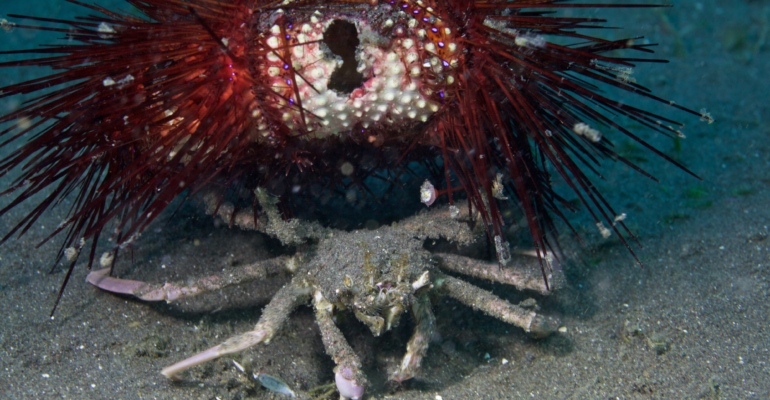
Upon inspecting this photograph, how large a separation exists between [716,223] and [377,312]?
3356 mm

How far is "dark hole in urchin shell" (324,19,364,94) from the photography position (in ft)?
6.88

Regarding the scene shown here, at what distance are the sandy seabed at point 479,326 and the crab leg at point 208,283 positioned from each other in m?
0.23

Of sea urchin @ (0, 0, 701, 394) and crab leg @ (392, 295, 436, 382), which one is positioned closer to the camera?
sea urchin @ (0, 0, 701, 394)

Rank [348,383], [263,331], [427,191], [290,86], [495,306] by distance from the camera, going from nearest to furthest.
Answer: [290,86], [348,383], [263,331], [427,191], [495,306]

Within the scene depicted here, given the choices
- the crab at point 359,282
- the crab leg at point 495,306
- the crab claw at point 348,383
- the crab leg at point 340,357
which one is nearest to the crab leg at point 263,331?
the crab at point 359,282

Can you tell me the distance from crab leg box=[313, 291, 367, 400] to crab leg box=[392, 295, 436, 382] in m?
0.29

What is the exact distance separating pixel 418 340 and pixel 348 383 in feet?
1.67

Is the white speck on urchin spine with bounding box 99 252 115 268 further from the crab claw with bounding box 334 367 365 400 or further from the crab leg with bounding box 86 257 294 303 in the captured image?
the crab claw with bounding box 334 367 365 400

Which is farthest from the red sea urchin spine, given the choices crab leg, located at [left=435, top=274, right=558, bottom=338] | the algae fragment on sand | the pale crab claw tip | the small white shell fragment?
the algae fragment on sand

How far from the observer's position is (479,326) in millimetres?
3186

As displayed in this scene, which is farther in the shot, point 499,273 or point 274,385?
point 499,273

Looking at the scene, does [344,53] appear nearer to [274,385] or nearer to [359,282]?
[359,282]

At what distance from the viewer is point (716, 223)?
384cm

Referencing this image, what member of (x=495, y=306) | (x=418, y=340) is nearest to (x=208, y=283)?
(x=418, y=340)
